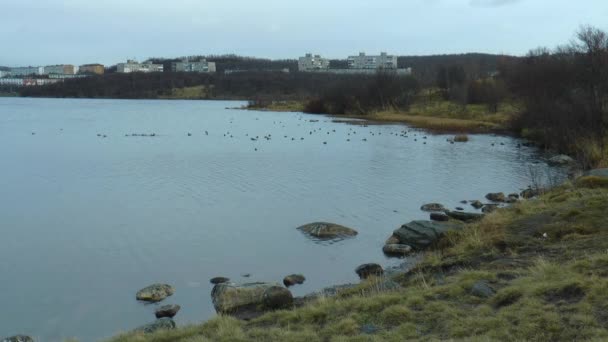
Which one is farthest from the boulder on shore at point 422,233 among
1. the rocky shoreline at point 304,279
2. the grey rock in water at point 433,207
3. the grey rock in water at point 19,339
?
the grey rock in water at point 19,339

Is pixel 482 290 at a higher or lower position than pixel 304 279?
higher

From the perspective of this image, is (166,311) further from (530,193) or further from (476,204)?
(530,193)

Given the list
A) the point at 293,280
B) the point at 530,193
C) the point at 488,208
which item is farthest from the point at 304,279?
the point at 530,193

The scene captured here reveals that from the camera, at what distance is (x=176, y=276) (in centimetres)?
1373

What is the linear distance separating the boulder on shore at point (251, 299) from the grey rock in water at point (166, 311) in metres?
0.76

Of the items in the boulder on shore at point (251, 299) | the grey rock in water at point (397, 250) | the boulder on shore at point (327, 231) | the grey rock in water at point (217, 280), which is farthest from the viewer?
the boulder on shore at point (327, 231)

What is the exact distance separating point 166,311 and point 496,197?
15310 millimetres

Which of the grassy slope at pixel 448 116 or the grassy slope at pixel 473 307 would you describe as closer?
the grassy slope at pixel 473 307

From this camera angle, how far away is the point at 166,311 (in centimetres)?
1134

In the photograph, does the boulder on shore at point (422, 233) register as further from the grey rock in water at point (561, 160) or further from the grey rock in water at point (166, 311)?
the grey rock in water at point (561, 160)

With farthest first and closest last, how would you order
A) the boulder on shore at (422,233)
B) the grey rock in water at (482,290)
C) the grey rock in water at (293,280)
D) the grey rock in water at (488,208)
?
the grey rock in water at (488,208), the boulder on shore at (422,233), the grey rock in water at (293,280), the grey rock in water at (482,290)

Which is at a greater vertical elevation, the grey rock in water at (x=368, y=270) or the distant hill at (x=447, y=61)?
the distant hill at (x=447, y=61)

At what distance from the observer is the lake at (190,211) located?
41.6 ft

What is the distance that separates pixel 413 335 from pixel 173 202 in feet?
55.1
